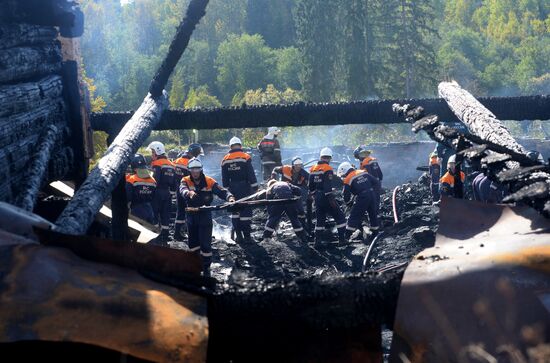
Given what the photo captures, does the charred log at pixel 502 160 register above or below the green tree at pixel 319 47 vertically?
above

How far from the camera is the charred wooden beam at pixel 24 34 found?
15.9 ft

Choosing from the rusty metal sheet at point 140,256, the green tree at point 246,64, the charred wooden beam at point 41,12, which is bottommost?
the green tree at point 246,64

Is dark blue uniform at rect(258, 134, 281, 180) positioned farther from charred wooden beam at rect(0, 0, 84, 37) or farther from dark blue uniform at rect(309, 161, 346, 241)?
charred wooden beam at rect(0, 0, 84, 37)

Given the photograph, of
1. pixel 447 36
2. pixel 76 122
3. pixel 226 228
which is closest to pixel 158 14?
pixel 447 36

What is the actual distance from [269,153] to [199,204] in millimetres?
5386

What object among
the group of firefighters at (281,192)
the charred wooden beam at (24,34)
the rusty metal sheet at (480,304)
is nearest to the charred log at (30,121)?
the charred wooden beam at (24,34)

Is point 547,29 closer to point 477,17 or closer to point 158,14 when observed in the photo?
point 477,17

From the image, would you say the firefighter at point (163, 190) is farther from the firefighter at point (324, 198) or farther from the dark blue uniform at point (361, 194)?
the dark blue uniform at point (361, 194)

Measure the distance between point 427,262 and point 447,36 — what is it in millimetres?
62992

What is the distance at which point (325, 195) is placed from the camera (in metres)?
14.2

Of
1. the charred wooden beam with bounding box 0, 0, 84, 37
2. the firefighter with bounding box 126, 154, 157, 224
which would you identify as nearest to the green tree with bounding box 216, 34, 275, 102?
the firefighter with bounding box 126, 154, 157, 224

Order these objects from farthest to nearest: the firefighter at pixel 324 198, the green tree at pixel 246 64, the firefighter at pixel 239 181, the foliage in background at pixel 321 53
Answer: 1. the green tree at pixel 246 64
2. the foliage in background at pixel 321 53
3. the firefighter at pixel 239 181
4. the firefighter at pixel 324 198

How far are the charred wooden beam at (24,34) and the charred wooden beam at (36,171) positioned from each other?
0.65 metres

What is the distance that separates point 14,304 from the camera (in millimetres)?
2053
